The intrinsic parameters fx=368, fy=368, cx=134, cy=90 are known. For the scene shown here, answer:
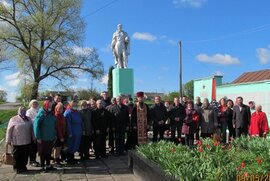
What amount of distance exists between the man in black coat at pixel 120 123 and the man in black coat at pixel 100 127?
31cm

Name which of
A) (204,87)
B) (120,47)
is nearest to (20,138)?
(120,47)

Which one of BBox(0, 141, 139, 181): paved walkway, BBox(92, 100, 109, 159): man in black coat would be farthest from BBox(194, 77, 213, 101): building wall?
BBox(0, 141, 139, 181): paved walkway

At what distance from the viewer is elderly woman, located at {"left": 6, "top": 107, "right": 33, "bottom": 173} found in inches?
324

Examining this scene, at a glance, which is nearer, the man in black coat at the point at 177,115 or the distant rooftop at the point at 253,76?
the man in black coat at the point at 177,115

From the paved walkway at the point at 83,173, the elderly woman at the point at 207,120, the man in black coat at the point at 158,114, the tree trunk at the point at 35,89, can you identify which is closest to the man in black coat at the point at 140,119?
the man in black coat at the point at 158,114

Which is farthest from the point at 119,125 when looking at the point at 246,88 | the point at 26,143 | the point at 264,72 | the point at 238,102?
the point at 264,72

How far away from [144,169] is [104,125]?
3.24m

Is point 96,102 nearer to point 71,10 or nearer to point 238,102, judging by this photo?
point 238,102

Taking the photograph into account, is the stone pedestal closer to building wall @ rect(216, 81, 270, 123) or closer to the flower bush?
building wall @ rect(216, 81, 270, 123)

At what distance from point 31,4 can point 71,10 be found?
130 inches

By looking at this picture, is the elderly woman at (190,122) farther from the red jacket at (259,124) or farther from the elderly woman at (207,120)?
the red jacket at (259,124)

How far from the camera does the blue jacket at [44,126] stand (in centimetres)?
817

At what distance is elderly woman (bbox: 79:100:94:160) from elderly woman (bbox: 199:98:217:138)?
10.9 ft

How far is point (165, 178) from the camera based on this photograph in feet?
18.1
